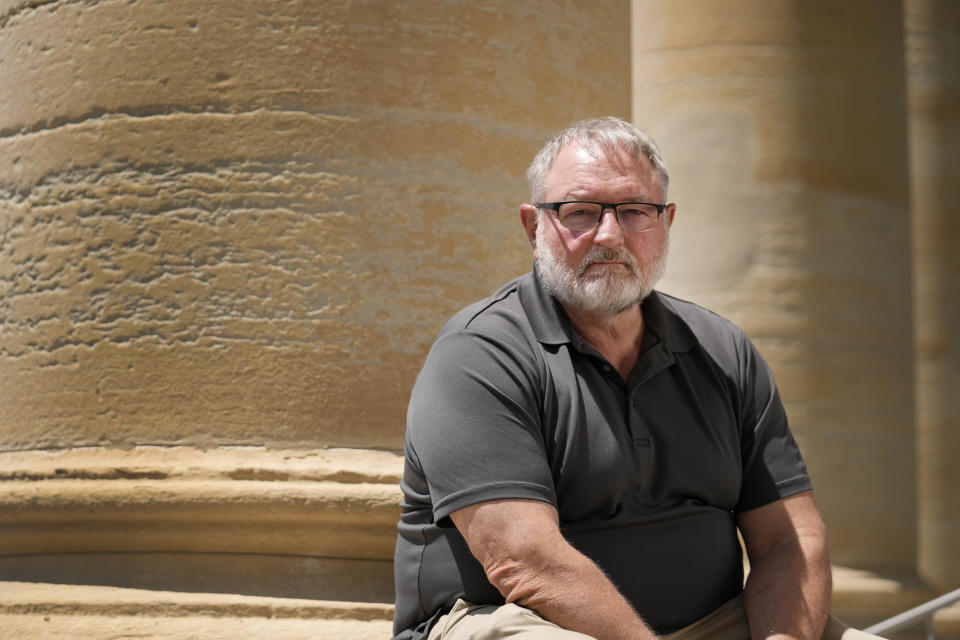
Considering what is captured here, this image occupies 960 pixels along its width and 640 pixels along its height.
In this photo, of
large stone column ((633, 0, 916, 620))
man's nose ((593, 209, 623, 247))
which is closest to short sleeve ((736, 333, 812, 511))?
man's nose ((593, 209, 623, 247))

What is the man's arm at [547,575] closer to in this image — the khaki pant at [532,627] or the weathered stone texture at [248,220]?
the khaki pant at [532,627]

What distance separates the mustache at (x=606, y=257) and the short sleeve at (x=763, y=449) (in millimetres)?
497

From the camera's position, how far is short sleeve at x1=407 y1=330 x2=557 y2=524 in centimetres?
300

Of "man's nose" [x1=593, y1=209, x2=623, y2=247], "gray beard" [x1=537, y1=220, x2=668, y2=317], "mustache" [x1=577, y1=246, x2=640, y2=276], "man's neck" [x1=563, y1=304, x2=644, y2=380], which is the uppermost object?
"man's nose" [x1=593, y1=209, x2=623, y2=247]

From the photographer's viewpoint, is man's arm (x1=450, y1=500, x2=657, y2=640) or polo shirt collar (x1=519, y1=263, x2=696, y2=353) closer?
man's arm (x1=450, y1=500, x2=657, y2=640)

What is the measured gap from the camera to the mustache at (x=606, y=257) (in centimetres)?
346

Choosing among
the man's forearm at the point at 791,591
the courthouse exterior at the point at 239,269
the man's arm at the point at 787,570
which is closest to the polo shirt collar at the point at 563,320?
the man's arm at the point at 787,570

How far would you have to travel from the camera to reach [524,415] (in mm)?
3119

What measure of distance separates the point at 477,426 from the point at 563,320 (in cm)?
53

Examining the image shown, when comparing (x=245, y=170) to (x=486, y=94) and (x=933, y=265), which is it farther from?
(x=933, y=265)

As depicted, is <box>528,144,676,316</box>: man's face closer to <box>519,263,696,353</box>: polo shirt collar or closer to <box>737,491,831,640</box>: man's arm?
<box>519,263,696,353</box>: polo shirt collar

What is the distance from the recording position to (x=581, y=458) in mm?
3193

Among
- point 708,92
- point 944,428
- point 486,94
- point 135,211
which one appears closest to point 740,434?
point 486,94

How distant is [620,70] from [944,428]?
8423 millimetres
